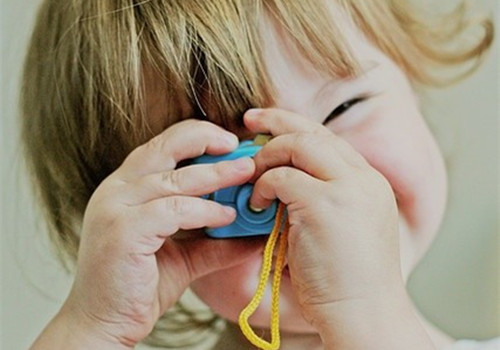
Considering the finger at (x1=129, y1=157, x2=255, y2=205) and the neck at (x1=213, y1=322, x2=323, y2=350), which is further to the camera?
the neck at (x1=213, y1=322, x2=323, y2=350)

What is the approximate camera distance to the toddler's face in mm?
703

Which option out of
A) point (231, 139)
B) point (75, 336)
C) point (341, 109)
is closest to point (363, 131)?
point (341, 109)

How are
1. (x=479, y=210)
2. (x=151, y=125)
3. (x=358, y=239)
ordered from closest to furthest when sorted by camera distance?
(x=358, y=239), (x=151, y=125), (x=479, y=210)

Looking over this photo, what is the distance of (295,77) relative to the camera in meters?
0.70

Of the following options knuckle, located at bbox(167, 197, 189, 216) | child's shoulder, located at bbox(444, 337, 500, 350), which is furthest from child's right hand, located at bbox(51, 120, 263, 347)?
child's shoulder, located at bbox(444, 337, 500, 350)

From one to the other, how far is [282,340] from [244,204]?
18 centimetres

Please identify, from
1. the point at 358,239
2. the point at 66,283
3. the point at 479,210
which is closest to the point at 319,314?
the point at 358,239

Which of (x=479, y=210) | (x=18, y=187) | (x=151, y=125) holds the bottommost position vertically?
(x=479, y=210)

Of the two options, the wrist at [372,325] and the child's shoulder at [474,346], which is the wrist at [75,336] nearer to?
the wrist at [372,325]

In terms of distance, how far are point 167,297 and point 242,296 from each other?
0.06m

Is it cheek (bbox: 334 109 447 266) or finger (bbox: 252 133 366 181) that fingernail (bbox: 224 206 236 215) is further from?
cheek (bbox: 334 109 447 266)

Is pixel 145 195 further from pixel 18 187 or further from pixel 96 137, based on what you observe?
pixel 18 187

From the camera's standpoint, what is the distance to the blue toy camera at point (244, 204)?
655mm

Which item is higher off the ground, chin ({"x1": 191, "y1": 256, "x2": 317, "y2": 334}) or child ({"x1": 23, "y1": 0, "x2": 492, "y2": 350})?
child ({"x1": 23, "y1": 0, "x2": 492, "y2": 350})
